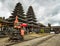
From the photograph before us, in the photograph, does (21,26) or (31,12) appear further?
(31,12)

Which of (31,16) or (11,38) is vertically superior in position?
(31,16)

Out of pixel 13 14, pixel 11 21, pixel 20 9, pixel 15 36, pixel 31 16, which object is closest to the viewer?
pixel 15 36

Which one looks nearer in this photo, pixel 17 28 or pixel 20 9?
pixel 17 28

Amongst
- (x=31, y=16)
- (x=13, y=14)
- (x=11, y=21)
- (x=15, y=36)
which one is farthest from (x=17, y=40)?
(x=31, y=16)

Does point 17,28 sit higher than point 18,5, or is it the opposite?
point 18,5

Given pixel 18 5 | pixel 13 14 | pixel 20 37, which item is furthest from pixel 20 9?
pixel 20 37

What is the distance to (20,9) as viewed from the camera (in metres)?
78.2

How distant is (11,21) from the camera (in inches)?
2616

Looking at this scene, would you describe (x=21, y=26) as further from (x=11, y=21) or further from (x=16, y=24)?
(x=11, y=21)

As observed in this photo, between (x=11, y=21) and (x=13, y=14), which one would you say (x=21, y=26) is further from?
(x=13, y=14)

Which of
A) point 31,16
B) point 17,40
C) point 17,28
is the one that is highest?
point 31,16

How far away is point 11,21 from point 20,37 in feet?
130

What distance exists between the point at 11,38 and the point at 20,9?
172 feet

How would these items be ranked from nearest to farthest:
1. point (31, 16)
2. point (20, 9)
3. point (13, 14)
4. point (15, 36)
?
point (15, 36) < point (13, 14) < point (20, 9) < point (31, 16)
